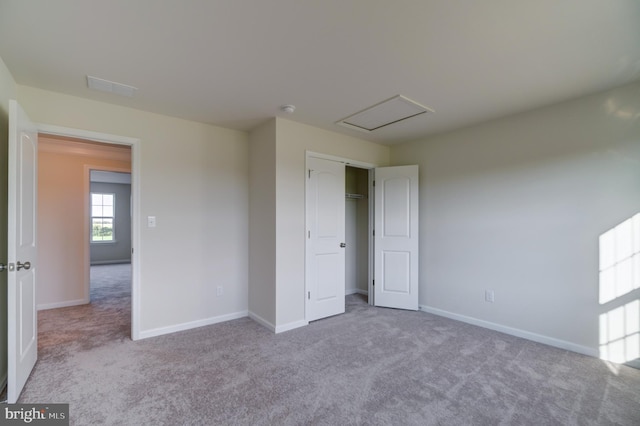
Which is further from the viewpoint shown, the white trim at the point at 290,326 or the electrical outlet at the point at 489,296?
the electrical outlet at the point at 489,296

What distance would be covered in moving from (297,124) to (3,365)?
333cm

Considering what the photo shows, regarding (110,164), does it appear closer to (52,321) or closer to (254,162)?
(52,321)

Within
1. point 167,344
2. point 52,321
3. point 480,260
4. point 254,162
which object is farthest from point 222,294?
point 480,260

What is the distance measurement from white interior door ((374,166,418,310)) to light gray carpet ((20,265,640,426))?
0.81m

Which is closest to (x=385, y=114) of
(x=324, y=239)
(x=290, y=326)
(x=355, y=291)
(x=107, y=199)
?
(x=324, y=239)

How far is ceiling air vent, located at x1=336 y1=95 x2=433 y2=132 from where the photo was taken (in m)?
2.93

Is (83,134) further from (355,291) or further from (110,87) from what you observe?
(355,291)

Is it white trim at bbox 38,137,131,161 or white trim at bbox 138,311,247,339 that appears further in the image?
white trim at bbox 38,137,131,161

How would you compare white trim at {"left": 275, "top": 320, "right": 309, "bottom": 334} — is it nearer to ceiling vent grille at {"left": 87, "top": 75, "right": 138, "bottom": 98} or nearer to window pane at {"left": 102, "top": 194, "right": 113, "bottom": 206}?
ceiling vent grille at {"left": 87, "top": 75, "right": 138, "bottom": 98}

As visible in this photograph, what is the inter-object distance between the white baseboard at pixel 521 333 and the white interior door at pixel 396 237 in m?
0.39

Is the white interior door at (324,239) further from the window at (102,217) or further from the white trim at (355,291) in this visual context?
the window at (102,217)

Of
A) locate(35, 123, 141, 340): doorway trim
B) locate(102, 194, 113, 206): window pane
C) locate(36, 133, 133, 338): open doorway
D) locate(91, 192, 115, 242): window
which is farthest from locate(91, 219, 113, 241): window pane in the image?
locate(35, 123, 141, 340): doorway trim

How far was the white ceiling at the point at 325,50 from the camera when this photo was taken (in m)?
1.66

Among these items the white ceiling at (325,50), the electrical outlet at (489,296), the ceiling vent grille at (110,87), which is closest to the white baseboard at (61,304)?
the white ceiling at (325,50)
